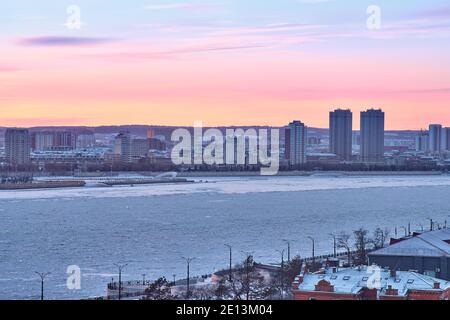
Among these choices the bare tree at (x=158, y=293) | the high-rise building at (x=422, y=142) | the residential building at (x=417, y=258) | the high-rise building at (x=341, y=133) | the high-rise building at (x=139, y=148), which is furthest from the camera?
the high-rise building at (x=422, y=142)

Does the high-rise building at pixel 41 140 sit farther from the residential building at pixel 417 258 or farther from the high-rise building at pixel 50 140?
the residential building at pixel 417 258

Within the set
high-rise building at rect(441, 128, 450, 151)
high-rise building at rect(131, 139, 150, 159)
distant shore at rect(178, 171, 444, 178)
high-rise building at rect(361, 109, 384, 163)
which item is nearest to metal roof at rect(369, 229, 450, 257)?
distant shore at rect(178, 171, 444, 178)

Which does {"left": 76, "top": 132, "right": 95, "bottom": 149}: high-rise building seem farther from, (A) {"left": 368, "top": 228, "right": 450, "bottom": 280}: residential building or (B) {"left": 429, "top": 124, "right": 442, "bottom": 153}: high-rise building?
(A) {"left": 368, "top": 228, "right": 450, "bottom": 280}: residential building

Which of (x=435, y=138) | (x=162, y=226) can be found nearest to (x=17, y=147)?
(x=162, y=226)

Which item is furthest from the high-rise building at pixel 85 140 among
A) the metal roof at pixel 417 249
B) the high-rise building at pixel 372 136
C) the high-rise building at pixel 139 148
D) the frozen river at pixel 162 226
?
the metal roof at pixel 417 249

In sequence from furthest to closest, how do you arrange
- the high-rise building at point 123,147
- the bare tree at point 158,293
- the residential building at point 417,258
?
1. the high-rise building at point 123,147
2. the residential building at point 417,258
3. the bare tree at point 158,293
